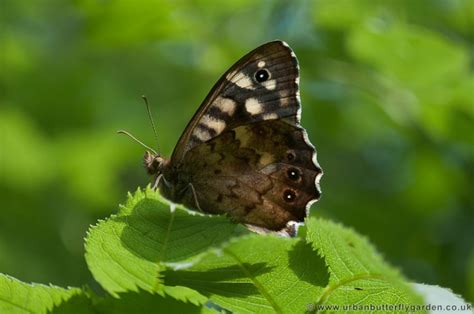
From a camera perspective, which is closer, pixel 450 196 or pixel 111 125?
pixel 450 196

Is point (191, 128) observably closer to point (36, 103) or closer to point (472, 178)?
point (472, 178)

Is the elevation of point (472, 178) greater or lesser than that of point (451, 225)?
greater

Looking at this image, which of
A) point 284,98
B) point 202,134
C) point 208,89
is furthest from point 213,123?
point 208,89

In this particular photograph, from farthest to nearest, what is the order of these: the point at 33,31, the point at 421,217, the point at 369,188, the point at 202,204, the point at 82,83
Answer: the point at 33,31 < the point at 82,83 < the point at 369,188 < the point at 421,217 < the point at 202,204

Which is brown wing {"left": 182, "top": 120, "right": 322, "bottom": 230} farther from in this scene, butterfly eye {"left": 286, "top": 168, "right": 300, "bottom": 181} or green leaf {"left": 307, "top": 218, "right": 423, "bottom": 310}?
green leaf {"left": 307, "top": 218, "right": 423, "bottom": 310}

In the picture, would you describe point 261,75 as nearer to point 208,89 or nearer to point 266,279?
point 266,279

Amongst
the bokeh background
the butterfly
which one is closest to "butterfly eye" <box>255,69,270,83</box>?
the butterfly

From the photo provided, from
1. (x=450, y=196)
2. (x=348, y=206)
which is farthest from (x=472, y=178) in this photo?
(x=348, y=206)
